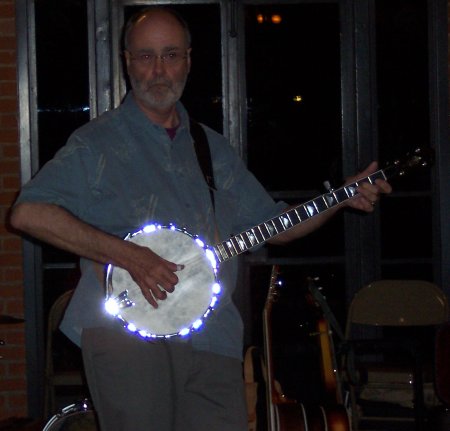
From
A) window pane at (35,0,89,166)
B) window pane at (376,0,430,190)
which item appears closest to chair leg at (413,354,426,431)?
window pane at (376,0,430,190)

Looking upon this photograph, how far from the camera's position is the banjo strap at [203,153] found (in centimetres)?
325

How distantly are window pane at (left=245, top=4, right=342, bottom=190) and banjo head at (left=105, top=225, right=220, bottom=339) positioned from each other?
Answer: 7.40 feet

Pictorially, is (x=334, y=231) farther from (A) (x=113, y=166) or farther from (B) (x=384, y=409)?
(A) (x=113, y=166)

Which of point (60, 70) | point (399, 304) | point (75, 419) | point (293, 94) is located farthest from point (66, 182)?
point (399, 304)

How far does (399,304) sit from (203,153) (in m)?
2.25

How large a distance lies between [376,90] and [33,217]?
9.33 ft

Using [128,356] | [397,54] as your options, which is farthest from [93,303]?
[397,54]

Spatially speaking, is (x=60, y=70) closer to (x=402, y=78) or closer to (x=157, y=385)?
(x=402, y=78)

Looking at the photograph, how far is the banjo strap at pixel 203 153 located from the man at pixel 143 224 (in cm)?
4

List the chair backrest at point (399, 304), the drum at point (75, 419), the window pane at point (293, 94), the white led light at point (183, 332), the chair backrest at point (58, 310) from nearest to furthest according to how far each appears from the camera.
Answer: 1. the white led light at point (183, 332)
2. the drum at point (75, 419)
3. the chair backrest at point (58, 310)
4. the chair backrest at point (399, 304)
5. the window pane at point (293, 94)

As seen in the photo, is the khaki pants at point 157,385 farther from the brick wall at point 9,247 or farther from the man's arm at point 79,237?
the brick wall at point 9,247

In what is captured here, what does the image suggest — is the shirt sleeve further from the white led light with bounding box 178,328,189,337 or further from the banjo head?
the white led light with bounding box 178,328,189,337

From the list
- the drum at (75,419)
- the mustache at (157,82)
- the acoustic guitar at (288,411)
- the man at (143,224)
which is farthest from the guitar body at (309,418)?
the mustache at (157,82)

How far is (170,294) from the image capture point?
3.07 meters
